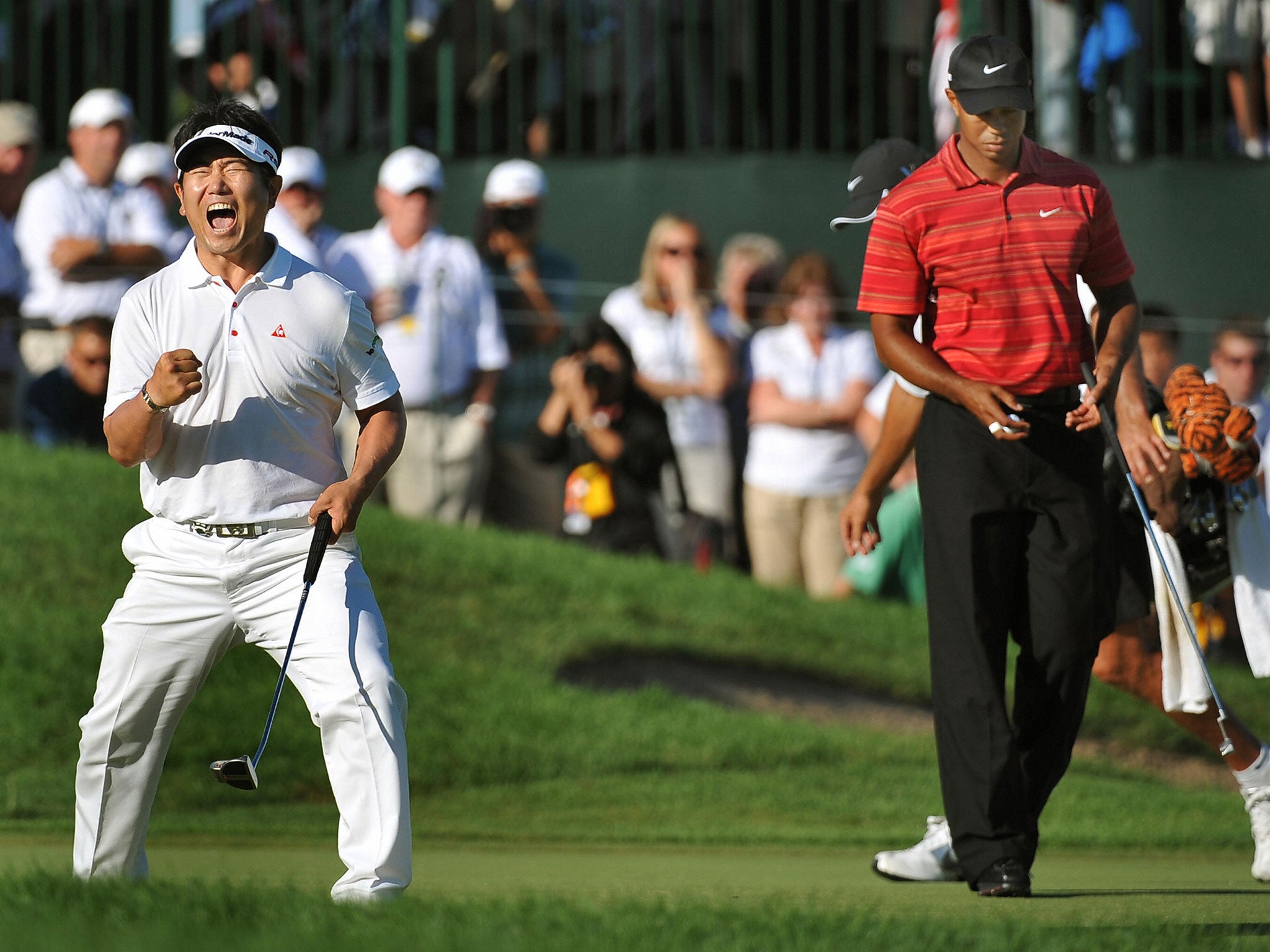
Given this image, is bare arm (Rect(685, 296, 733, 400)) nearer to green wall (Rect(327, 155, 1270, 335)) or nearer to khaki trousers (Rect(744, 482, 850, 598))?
khaki trousers (Rect(744, 482, 850, 598))

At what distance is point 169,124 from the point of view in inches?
514

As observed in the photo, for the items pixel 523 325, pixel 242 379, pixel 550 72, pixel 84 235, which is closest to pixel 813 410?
pixel 523 325

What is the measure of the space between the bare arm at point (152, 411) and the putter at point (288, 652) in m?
0.43

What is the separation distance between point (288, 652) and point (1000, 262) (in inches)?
85.3

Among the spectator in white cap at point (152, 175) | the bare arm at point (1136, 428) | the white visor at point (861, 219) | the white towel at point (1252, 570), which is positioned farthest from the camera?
the spectator in white cap at point (152, 175)

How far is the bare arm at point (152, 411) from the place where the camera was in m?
4.56

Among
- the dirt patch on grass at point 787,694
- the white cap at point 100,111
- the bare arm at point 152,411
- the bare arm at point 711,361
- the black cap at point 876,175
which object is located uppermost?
the white cap at point 100,111

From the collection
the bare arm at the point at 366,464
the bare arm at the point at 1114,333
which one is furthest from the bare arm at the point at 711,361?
the bare arm at the point at 366,464

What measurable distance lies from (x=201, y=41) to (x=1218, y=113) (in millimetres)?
6424

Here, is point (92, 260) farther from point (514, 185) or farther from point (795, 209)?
point (795, 209)

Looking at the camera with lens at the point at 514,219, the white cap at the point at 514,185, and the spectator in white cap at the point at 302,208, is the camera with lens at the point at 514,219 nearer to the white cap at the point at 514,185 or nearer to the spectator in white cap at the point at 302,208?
the white cap at the point at 514,185

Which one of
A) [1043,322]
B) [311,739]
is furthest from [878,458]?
[311,739]

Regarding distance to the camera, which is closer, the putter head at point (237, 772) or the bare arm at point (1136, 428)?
the putter head at point (237, 772)

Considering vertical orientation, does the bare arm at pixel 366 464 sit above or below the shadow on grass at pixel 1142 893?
above
